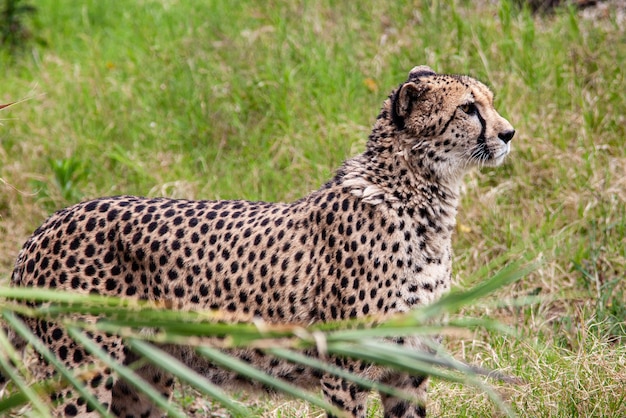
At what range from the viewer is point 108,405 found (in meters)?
3.63

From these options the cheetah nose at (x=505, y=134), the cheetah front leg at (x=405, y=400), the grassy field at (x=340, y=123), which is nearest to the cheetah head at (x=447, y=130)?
the cheetah nose at (x=505, y=134)

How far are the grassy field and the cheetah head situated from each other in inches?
35.6

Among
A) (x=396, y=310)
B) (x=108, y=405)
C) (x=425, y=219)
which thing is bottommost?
(x=108, y=405)

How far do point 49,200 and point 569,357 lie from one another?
3094mm

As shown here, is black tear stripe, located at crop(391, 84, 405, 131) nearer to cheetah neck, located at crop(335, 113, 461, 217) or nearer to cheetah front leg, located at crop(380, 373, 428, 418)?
cheetah neck, located at crop(335, 113, 461, 217)

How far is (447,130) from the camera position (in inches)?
140

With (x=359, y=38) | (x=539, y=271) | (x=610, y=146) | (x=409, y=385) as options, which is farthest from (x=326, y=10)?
(x=409, y=385)

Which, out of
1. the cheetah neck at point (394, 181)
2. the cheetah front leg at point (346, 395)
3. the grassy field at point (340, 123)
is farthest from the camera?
the grassy field at point (340, 123)

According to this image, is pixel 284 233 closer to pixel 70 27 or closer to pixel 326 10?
pixel 326 10

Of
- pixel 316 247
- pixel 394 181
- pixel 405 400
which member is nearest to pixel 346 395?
pixel 405 400

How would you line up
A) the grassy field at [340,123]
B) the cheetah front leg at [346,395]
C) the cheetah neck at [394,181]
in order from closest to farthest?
the cheetah front leg at [346,395], the cheetah neck at [394,181], the grassy field at [340,123]

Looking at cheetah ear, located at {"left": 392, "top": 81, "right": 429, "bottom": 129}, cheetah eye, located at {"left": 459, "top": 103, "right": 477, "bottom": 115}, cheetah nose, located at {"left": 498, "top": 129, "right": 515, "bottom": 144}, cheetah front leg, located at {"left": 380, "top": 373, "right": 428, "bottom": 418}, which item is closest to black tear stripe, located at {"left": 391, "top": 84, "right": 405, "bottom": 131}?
cheetah ear, located at {"left": 392, "top": 81, "right": 429, "bottom": 129}

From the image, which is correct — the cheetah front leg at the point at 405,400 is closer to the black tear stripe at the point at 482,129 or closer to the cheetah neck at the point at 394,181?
the cheetah neck at the point at 394,181

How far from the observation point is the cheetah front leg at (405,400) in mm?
3473
